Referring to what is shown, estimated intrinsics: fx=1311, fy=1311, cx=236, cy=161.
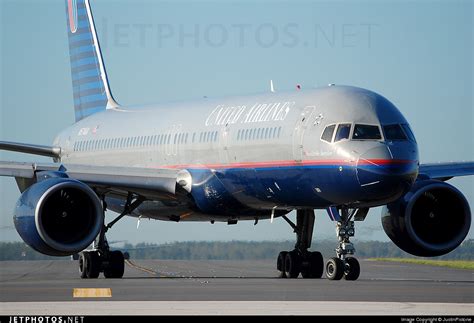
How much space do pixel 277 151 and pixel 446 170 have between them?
5.70 meters

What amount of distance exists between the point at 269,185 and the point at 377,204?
10.1ft

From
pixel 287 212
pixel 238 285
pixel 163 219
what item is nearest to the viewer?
pixel 238 285

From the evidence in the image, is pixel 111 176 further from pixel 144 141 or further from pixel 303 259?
pixel 303 259

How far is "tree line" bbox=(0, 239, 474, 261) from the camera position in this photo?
4309 centimetres

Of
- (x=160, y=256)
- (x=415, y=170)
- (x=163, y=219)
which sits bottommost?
(x=160, y=256)

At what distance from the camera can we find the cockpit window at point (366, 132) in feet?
96.6

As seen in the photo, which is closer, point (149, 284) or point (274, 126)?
point (149, 284)

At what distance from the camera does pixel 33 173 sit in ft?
111

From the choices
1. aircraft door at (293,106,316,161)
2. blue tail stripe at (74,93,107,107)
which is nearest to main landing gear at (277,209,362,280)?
aircraft door at (293,106,316,161)

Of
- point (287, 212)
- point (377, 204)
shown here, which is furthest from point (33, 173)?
point (377, 204)

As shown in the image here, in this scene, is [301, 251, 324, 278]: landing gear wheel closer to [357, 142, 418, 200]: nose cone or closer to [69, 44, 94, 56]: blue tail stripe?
[357, 142, 418, 200]: nose cone

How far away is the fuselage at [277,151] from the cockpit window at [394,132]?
28 mm

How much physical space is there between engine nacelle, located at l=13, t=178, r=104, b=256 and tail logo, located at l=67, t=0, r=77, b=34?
58.0 feet

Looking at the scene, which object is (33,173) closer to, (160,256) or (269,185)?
(269,185)
